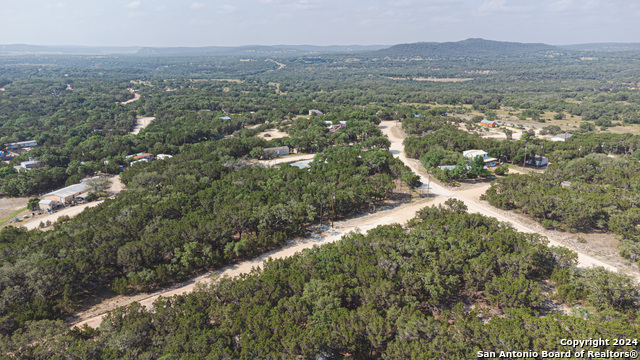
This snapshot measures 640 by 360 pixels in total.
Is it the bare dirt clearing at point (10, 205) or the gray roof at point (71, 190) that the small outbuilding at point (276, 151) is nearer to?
the gray roof at point (71, 190)

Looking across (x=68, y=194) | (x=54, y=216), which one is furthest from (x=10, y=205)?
(x=54, y=216)

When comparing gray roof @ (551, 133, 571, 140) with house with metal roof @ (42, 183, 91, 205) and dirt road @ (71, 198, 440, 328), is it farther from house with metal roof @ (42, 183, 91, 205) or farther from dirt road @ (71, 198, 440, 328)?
house with metal roof @ (42, 183, 91, 205)

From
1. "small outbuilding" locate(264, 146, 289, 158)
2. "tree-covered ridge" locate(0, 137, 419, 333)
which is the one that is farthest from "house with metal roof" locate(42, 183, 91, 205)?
"small outbuilding" locate(264, 146, 289, 158)

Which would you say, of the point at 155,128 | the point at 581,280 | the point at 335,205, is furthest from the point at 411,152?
the point at 155,128

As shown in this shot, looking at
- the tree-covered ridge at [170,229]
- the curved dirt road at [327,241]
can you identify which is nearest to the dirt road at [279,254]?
the curved dirt road at [327,241]

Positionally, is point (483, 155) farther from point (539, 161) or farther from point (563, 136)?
point (563, 136)

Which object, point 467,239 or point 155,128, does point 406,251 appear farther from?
point 155,128
